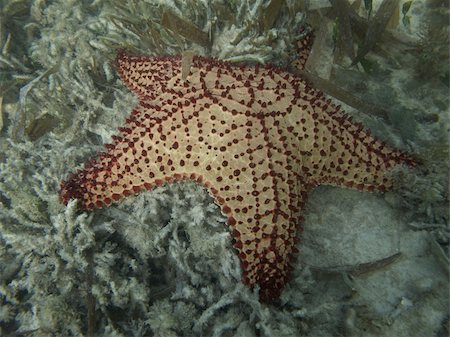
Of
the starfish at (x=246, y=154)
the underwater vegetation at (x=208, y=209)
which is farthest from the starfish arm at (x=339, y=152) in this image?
the underwater vegetation at (x=208, y=209)

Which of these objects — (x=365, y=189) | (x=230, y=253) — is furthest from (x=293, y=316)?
(x=365, y=189)

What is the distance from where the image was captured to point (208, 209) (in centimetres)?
318

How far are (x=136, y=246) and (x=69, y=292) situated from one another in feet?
2.10

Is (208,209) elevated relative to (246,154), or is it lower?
lower

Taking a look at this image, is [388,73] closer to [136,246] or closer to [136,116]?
[136,116]

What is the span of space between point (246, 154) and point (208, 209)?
657 millimetres

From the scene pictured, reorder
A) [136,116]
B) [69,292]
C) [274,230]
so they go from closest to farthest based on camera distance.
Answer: [274,230], [69,292], [136,116]

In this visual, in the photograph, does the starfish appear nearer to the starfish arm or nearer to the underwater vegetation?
the starfish arm

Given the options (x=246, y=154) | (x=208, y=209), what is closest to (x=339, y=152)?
(x=246, y=154)

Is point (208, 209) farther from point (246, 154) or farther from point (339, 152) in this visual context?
point (339, 152)

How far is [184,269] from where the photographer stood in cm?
310

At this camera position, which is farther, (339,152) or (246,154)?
(339,152)

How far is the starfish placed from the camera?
2832mm

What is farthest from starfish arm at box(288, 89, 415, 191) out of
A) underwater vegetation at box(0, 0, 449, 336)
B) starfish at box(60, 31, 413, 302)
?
underwater vegetation at box(0, 0, 449, 336)
